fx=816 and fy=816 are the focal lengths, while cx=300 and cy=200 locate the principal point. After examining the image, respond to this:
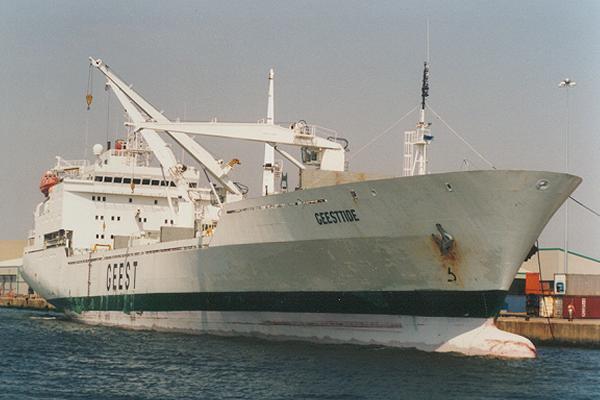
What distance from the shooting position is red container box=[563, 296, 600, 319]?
32844 millimetres

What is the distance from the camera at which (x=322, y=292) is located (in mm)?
24547

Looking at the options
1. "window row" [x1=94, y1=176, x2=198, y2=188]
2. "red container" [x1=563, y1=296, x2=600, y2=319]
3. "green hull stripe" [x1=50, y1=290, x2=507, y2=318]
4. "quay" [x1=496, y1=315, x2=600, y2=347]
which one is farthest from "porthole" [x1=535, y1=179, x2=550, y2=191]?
"window row" [x1=94, y1=176, x2=198, y2=188]

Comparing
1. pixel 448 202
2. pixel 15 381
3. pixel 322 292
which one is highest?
pixel 448 202

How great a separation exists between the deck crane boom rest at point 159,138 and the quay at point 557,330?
39.4ft

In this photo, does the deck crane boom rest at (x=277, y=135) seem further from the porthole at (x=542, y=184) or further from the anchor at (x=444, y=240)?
the porthole at (x=542, y=184)

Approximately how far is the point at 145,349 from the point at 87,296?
1337cm

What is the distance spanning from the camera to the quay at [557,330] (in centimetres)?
2969

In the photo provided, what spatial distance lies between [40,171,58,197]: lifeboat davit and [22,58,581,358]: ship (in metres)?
11.1

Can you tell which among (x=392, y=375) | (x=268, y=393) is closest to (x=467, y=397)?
(x=392, y=375)

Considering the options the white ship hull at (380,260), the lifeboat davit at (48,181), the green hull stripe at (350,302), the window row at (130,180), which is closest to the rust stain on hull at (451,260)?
the white ship hull at (380,260)

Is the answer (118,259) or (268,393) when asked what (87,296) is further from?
(268,393)

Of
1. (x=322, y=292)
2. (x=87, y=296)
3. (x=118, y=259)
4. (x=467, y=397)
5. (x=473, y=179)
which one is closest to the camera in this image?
(x=467, y=397)

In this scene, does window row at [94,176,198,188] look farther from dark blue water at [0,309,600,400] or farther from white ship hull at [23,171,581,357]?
dark blue water at [0,309,600,400]

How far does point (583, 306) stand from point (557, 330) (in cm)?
315
